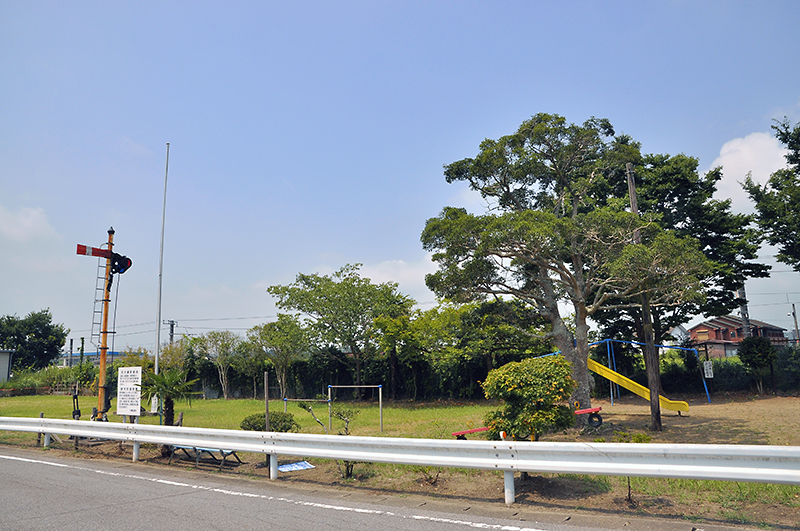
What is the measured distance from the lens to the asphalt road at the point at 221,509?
5711 mm

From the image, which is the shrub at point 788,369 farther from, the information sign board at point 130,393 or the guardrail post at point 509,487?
the information sign board at point 130,393

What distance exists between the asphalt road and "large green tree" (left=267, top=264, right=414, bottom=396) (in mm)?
22980

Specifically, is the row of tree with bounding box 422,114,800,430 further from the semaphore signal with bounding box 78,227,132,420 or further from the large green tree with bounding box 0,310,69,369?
the large green tree with bounding box 0,310,69,369

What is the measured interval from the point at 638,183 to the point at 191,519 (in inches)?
1069

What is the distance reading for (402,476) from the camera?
841 cm

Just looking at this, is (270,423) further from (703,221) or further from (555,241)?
(703,221)

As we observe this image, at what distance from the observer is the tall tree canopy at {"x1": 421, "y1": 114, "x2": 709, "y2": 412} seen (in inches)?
571

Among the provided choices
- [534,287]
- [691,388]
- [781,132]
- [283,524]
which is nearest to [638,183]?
[781,132]

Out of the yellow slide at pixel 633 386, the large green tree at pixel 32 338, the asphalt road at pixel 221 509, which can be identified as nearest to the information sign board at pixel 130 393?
the asphalt road at pixel 221 509

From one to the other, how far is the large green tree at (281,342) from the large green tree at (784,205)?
1032 inches

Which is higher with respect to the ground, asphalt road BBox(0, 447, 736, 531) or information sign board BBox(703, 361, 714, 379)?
information sign board BBox(703, 361, 714, 379)

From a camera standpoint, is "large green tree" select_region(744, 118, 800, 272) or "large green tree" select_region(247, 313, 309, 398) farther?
"large green tree" select_region(247, 313, 309, 398)

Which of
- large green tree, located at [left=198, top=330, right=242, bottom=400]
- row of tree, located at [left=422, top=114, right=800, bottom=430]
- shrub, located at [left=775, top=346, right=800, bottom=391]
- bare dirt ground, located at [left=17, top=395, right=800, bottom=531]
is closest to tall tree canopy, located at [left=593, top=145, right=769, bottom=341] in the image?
shrub, located at [left=775, top=346, right=800, bottom=391]

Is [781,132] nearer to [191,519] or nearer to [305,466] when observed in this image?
[305,466]
